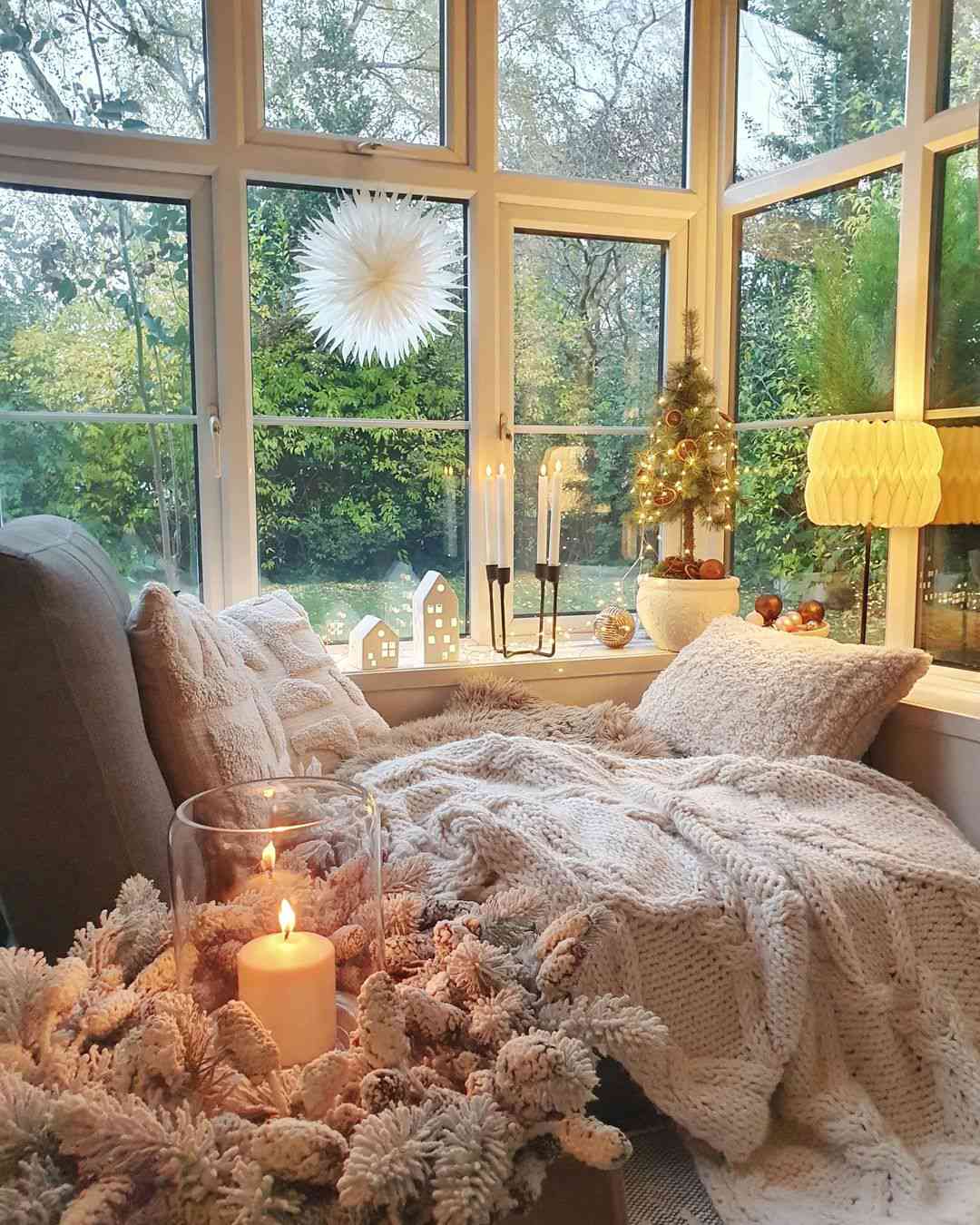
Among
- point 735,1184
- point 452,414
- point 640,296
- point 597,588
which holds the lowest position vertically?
point 735,1184

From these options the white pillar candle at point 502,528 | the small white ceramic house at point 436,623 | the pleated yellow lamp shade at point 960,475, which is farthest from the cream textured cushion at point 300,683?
the pleated yellow lamp shade at point 960,475

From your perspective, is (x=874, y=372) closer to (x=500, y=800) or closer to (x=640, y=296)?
(x=640, y=296)

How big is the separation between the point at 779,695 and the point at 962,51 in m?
1.52

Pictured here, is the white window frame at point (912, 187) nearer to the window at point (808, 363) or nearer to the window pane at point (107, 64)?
the window at point (808, 363)

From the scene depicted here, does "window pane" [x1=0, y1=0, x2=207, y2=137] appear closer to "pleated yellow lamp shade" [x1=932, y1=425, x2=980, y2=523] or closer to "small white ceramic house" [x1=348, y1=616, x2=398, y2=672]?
"small white ceramic house" [x1=348, y1=616, x2=398, y2=672]

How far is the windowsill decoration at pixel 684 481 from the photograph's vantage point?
8.73ft

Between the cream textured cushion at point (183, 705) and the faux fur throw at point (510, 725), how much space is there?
0.46 metres

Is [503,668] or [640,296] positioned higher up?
[640,296]

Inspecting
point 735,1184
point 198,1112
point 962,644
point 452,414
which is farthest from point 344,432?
point 198,1112

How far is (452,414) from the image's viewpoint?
2.77m

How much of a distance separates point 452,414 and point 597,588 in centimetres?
65

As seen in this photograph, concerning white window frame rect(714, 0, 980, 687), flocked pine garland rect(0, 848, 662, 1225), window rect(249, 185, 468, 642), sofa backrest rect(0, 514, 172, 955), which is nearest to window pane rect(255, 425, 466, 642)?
window rect(249, 185, 468, 642)

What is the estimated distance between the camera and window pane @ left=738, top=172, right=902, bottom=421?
246 centimetres

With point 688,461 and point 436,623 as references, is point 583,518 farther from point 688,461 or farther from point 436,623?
point 436,623
